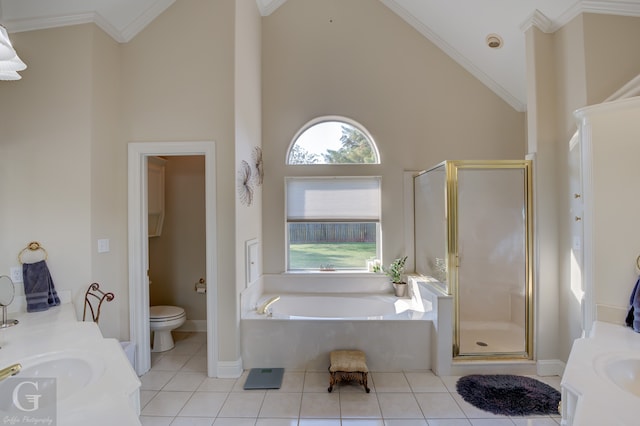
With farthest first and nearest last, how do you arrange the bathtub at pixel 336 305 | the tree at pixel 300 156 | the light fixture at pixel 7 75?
the tree at pixel 300 156
the bathtub at pixel 336 305
the light fixture at pixel 7 75

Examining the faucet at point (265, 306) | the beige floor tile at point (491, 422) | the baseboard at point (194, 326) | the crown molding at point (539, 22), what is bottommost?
the beige floor tile at point (491, 422)

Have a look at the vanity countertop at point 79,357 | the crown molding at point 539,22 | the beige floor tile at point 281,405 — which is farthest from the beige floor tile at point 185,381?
the crown molding at point 539,22

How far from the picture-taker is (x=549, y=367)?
2.71m

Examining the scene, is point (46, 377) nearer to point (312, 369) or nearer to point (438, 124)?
point (312, 369)

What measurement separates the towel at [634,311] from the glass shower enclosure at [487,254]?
98cm

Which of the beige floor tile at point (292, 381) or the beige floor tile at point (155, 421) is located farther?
the beige floor tile at point (292, 381)

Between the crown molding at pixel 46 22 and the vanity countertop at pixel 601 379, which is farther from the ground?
the crown molding at pixel 46 22

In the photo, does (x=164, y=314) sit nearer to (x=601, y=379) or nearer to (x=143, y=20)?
(x=143, y=20)

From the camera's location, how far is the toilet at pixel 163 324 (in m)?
3.16

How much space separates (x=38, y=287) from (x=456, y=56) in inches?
184

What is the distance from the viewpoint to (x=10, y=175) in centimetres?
224

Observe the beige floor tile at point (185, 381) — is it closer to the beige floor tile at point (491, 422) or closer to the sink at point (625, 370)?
the beige floor tile at point (491, 422)

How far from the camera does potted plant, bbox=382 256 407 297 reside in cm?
361

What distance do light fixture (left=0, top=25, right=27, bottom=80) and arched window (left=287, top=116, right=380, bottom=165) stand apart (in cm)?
263
